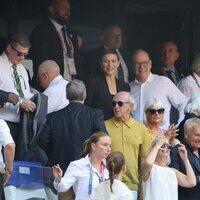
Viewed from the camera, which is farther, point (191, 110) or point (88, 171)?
point (191, 110)

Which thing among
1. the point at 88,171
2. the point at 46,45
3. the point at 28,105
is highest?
the point at 46,45

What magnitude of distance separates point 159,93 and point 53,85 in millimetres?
1594

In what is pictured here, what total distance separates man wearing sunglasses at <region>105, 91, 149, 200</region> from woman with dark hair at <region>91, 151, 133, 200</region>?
1.44 meters

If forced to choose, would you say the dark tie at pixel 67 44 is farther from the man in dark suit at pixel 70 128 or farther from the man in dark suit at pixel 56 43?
the man in dark suit at pixel 70 128

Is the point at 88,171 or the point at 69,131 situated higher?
the point at 69,131

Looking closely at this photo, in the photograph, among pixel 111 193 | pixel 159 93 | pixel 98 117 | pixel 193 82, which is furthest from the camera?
pixel 193 82

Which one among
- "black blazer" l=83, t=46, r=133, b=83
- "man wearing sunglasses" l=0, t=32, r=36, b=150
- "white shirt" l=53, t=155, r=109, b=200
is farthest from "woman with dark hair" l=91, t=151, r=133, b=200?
"black blazer" l=83, t=46, r=133, b=83

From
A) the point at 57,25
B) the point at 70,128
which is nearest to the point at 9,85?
the point at 70,128

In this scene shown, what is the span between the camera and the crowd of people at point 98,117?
36.9 feet

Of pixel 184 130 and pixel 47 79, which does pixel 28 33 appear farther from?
pixel 184 130

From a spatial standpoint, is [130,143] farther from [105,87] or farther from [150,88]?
[150,88]

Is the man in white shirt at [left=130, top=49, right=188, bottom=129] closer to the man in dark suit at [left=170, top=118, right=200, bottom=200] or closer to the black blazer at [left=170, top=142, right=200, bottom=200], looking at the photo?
the man in dark suit at [left=170, top=118, right=200, bottom=200]

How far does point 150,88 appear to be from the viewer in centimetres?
1379

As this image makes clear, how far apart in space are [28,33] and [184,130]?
11.4 ft
